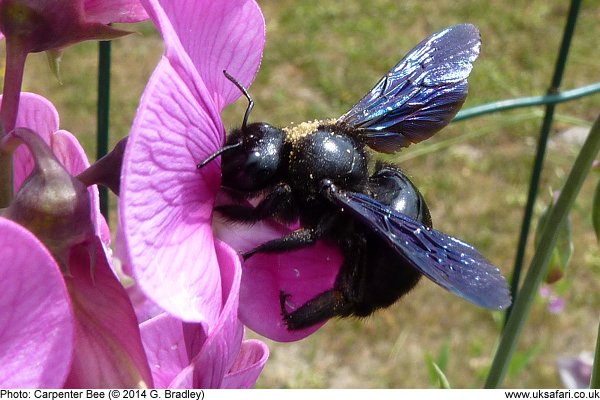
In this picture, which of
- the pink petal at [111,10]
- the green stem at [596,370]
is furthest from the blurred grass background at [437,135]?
the pink petal at [111,10]

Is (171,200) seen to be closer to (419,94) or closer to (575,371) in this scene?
(419,94)

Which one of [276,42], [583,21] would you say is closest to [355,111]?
[276,42]

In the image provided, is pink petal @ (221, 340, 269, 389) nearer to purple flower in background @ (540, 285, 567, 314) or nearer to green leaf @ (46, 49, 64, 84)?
green leaf @ (46, 49, 64, 84)

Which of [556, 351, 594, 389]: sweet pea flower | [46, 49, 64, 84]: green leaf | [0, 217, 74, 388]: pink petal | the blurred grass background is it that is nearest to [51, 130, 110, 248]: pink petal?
[46, 49, 64, 84]: green leaf

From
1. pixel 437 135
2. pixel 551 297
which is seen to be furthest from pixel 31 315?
pixel 437 135

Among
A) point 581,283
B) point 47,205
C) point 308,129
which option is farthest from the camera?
point 581,283

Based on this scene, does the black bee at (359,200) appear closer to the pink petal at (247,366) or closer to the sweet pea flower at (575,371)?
the pink petal at (247,366)

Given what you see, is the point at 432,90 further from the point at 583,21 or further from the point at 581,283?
the point at 583,21
